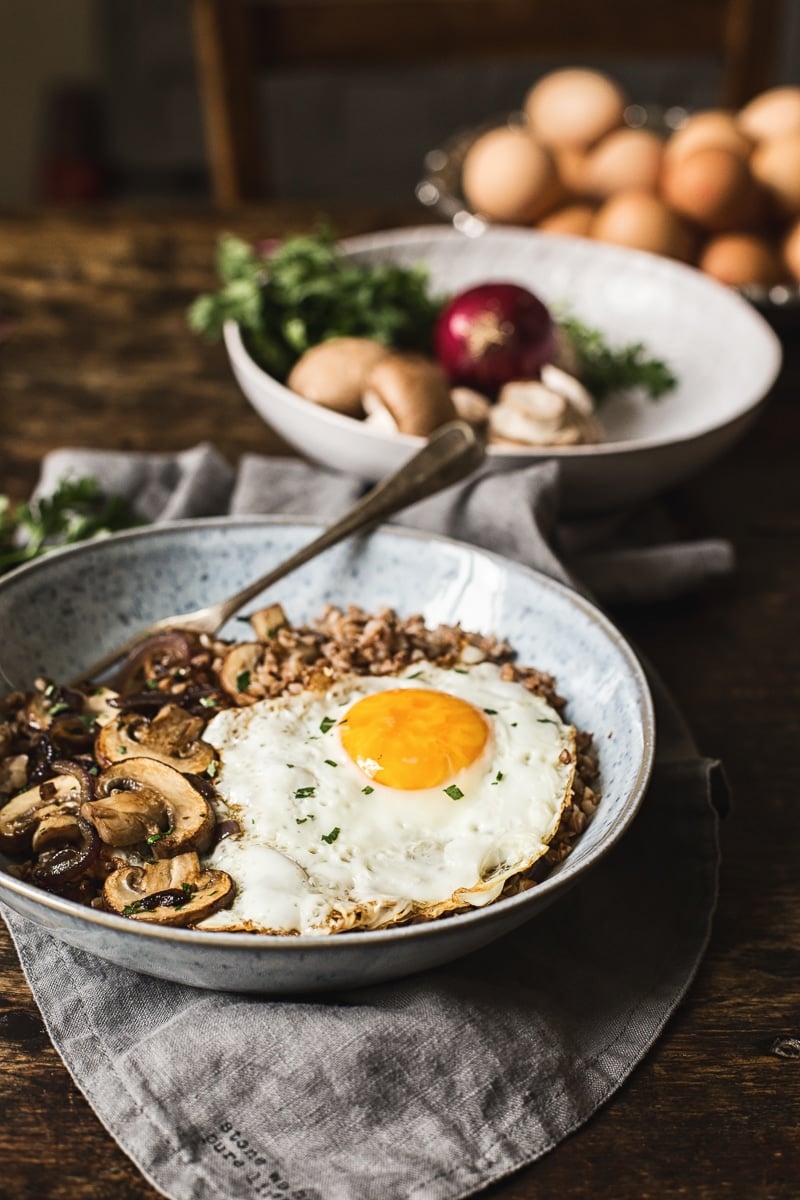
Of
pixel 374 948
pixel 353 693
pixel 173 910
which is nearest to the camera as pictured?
pixel 374 948

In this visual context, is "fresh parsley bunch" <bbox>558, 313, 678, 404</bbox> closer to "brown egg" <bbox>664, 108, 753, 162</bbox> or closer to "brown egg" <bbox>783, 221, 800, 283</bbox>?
"brown egg" <bbox>783, 221, 800, 283</bbox>

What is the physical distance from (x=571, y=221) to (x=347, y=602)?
5.53ft

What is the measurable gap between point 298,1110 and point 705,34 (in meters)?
3.82

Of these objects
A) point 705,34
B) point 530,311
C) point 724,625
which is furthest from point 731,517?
point 705,34

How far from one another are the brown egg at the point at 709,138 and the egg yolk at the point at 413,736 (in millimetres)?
2078

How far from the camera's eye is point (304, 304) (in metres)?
2.62

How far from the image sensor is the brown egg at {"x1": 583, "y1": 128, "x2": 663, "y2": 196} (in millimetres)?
3188

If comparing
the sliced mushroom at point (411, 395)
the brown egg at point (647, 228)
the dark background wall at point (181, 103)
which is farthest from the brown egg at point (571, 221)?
the dark background wall at point (181, 103)

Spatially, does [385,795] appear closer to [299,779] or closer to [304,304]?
[299,779]

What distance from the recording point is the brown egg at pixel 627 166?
125 inches

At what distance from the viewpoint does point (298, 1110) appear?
4.15 ft

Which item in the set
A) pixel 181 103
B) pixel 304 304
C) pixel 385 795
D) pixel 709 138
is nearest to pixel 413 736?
pixel 385 795

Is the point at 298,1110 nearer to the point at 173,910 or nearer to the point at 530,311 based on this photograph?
the point at 173,910

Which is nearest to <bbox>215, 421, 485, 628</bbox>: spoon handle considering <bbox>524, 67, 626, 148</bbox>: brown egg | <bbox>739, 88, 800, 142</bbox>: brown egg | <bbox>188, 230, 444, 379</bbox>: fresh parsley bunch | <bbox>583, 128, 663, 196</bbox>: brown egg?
<bbox>188, 230, 444, 379</bbox>: fresh parsley bunch
